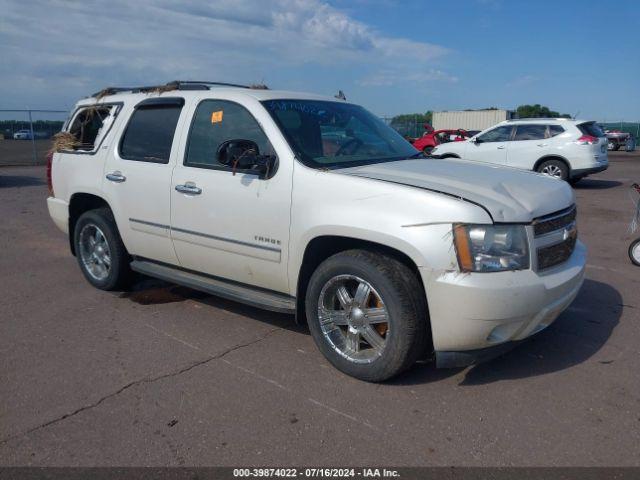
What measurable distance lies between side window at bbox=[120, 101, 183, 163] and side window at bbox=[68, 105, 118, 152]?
0.37 meters

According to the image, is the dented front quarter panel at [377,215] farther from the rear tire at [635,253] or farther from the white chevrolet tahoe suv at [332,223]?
the rear tire at [635,253]

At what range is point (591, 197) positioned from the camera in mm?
13141

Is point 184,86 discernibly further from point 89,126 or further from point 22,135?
point 22,135

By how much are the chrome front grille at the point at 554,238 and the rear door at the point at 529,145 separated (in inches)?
448

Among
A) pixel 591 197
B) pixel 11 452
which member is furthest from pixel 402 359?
pixel 591 197

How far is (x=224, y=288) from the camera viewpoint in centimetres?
447

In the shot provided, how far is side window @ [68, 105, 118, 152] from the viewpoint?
5.50 metres

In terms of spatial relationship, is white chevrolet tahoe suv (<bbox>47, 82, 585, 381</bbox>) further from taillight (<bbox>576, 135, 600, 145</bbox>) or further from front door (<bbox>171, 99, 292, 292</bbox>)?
taillight (<bbox>576, 135, 600, 145</bbox>)

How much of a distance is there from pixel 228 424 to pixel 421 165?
7.57 ft

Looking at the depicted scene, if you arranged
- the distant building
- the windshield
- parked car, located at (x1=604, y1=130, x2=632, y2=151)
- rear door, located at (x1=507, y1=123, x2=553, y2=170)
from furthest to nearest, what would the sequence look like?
the distant building < parked car, located at (x1=604, y1=130, x2=632, y2=151) < rear door, located at (x1=507, y1=123, x2=553, y2=170) < the windshield

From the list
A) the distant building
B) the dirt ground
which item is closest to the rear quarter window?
the dirt ground

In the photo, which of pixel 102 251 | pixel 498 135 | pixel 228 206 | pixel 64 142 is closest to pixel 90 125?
pixel 64 142

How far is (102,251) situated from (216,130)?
2011 mm

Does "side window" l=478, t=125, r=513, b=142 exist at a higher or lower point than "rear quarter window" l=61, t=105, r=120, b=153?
lower
